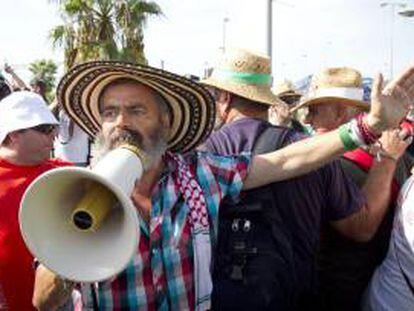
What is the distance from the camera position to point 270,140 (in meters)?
2.75

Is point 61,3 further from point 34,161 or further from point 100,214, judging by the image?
point 100,214

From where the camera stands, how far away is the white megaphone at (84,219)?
176 cm

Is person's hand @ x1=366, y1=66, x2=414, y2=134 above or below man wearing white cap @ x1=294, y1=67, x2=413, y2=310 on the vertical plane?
above

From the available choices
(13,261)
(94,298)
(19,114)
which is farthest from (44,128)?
(94,298)

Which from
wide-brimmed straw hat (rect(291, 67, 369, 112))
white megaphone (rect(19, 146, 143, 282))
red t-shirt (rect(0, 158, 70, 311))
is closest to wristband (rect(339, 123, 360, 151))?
white megaphone (rect(19, 146, 143, 282))

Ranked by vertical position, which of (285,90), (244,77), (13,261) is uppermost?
(244,77)

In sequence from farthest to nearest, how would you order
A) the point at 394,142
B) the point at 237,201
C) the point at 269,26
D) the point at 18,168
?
the point at 269,26 → the point at 18,168 → the point at 394,142 → the point at 237,201

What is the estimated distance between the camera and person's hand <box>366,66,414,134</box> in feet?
7.41

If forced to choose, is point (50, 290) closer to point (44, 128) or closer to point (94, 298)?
point (94, 298)

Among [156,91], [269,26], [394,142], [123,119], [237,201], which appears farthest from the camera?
[269,26]

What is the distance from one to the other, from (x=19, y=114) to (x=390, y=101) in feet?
6.90

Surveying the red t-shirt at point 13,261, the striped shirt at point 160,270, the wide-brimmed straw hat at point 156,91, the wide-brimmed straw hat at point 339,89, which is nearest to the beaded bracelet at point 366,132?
the wide-brimmed straw hat at point 156,91

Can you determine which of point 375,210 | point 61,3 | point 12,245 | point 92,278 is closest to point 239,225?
point 375,210

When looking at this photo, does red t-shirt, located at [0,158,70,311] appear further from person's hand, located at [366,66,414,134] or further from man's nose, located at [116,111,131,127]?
Answer: person's hand, located at [366,66,414,134]
